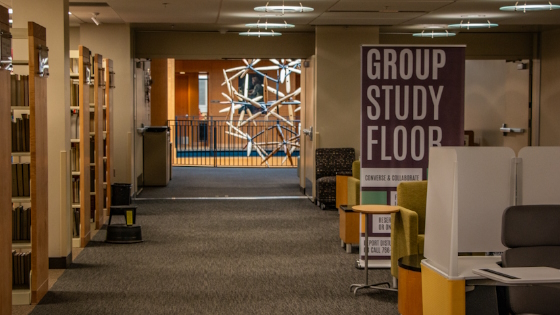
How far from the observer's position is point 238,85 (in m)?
23.4

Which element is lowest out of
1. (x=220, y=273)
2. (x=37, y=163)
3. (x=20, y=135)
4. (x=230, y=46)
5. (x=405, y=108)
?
(x=220, y=273)

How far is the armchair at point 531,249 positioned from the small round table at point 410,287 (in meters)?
1.23

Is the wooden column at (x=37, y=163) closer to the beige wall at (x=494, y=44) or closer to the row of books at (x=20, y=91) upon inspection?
the row of books at (x=20, y=91)

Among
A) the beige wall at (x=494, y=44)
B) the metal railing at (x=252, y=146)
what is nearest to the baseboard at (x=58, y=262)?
the beige wall at (x=494, y=44)

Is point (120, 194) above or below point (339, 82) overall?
below

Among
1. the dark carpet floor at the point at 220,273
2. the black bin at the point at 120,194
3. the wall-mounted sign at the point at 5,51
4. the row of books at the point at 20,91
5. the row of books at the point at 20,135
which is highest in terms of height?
the wall-mounted sign at the point at 5,51

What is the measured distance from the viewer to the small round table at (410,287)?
16.6 ft

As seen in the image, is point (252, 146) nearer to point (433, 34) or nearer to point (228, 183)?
point (228, 183)

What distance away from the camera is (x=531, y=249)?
3807 millimetres

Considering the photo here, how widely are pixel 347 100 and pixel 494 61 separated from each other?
414 centimetres

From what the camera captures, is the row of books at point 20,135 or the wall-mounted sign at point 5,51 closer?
the wall-mounted sign at point 5,51

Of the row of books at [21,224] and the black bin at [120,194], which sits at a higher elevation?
the row of books at [21,224]

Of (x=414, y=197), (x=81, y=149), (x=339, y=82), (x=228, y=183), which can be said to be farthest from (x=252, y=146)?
(x=414, y=197)

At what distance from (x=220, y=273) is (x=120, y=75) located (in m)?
6.17
